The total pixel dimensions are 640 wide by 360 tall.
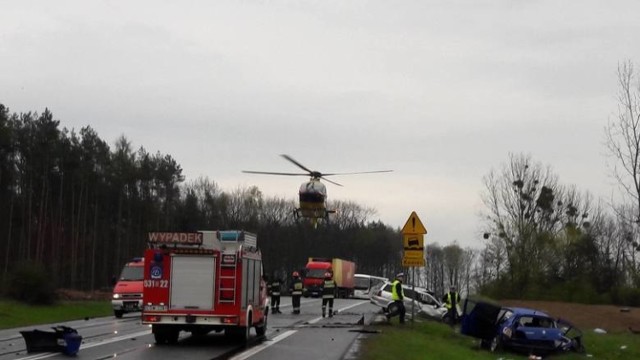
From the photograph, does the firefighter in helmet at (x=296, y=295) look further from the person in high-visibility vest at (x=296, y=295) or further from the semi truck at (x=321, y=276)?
the semi truck at (x=321, y=276)

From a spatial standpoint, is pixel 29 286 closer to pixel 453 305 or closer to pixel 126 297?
pixel 126 297

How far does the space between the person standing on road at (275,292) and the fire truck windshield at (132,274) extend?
215 inches

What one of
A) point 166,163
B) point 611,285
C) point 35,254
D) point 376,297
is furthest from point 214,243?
point 166,163

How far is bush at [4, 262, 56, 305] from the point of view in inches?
1594

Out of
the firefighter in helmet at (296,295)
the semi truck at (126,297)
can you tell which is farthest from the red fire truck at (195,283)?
the firefighter in helmet at (296,295)

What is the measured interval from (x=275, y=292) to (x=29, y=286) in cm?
1163

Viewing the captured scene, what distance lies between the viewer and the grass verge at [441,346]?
20578 mm

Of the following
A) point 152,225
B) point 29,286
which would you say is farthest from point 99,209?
point 29,286

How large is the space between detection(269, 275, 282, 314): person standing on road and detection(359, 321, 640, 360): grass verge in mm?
7678

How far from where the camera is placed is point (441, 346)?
2378 cm

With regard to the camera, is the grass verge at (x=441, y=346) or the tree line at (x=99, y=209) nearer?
the grass verge at (x=441, y=346)

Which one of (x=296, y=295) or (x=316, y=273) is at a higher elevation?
(x=316, y=273)

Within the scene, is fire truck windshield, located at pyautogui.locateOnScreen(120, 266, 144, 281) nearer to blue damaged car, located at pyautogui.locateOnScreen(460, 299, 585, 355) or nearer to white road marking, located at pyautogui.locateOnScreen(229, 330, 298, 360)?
white road marking, located at pyautogui.locateOnScreen(229, 330, 298, 360)

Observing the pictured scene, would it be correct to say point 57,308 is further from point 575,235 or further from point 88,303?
point 575,235
